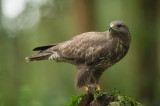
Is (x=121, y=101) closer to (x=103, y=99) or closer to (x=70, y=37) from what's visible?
(x=103, y=99)

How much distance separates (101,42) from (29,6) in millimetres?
12758

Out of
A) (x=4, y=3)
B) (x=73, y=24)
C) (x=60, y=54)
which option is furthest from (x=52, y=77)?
(x=60, y=54)

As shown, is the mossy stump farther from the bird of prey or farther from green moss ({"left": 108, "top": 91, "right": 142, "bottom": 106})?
the bird of prey

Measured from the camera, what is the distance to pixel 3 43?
44.9 ft

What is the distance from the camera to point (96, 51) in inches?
266

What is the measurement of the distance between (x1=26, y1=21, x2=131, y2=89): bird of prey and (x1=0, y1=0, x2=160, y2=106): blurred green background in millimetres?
1448

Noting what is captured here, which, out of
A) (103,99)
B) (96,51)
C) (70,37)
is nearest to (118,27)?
(96,51)

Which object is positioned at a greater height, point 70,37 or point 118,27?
point 118,27

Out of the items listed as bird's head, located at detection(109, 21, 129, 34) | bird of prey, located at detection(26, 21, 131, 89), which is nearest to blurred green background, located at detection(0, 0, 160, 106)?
bird of prey, located at detection(26, 21, 131, 89)

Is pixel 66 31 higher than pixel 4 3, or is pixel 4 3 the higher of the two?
pixel 4 3

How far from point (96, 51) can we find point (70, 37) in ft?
20.6

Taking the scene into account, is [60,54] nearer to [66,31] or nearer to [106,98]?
[106,98]

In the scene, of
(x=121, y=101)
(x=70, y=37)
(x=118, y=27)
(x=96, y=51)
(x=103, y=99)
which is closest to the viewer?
(x=121, y=101)

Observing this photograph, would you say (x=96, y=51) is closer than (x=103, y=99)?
No
